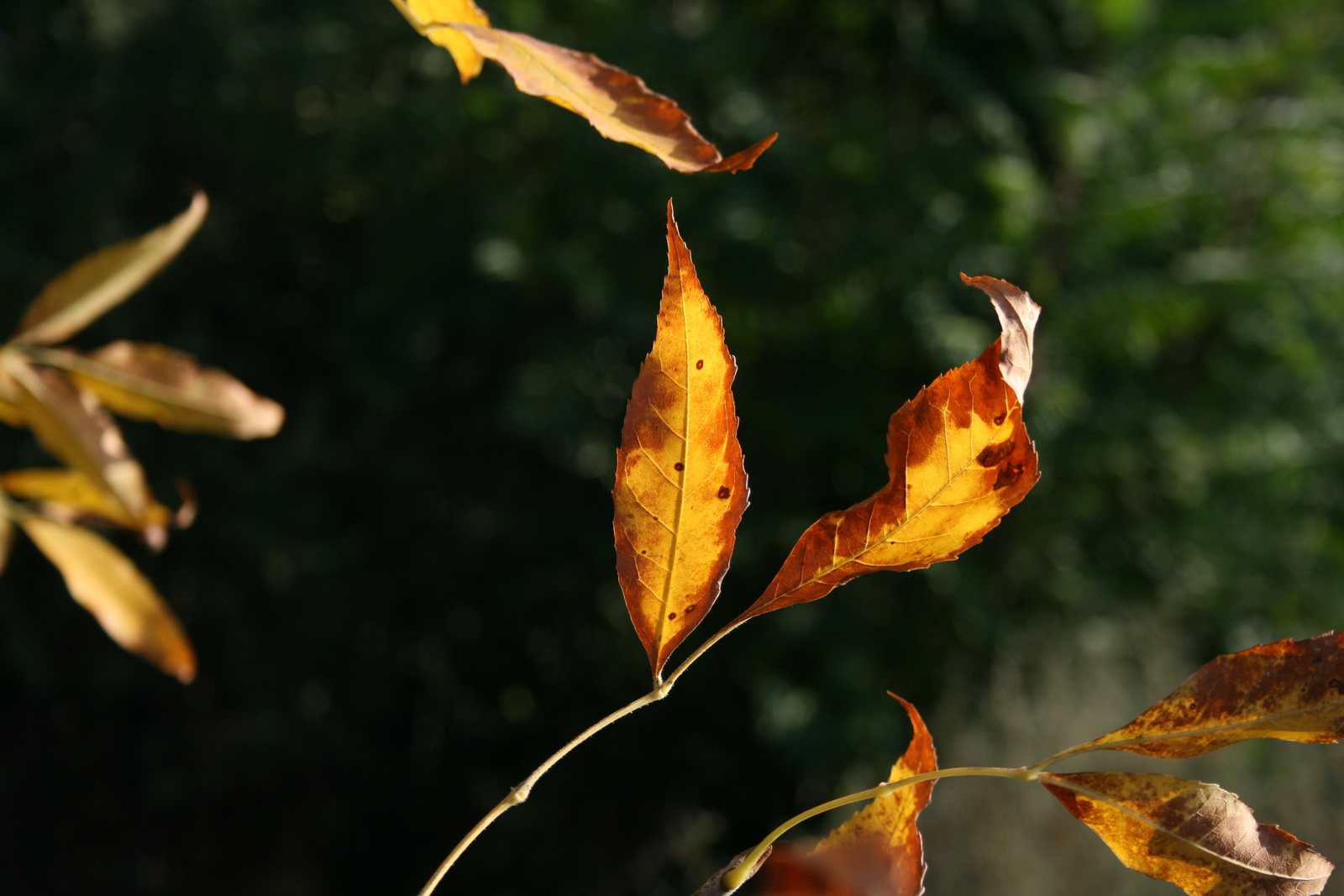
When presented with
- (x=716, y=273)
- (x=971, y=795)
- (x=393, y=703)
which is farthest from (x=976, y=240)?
(x=393, y=703)

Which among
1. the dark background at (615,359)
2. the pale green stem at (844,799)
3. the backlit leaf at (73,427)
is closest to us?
the pale green stem at (844,799)

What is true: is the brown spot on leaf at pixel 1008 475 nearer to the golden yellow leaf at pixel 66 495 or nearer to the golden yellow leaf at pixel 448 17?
the golden yellow leaf at pixel 448 17

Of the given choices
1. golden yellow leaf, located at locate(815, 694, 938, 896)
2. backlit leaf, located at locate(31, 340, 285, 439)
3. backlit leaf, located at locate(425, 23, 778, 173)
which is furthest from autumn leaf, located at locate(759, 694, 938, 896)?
backlit leaf, located at locate(31, 340, 285, 439)

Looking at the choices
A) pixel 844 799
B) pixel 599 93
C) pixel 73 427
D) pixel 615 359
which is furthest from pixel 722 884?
pixel 615 359

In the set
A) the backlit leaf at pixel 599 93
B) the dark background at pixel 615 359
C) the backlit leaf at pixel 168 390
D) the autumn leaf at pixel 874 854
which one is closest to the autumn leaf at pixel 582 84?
the backlit leaf at pixel 599 93

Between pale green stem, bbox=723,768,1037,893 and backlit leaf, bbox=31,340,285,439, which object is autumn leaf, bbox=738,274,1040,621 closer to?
pale green stem, bbox=723,768,1037,893

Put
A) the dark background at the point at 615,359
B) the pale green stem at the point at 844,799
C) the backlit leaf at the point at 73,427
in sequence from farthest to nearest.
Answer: the dark background at the point at 615,359 < the backlit leaf at the point at 73,427 < the pale green stem at the point at 844,799
